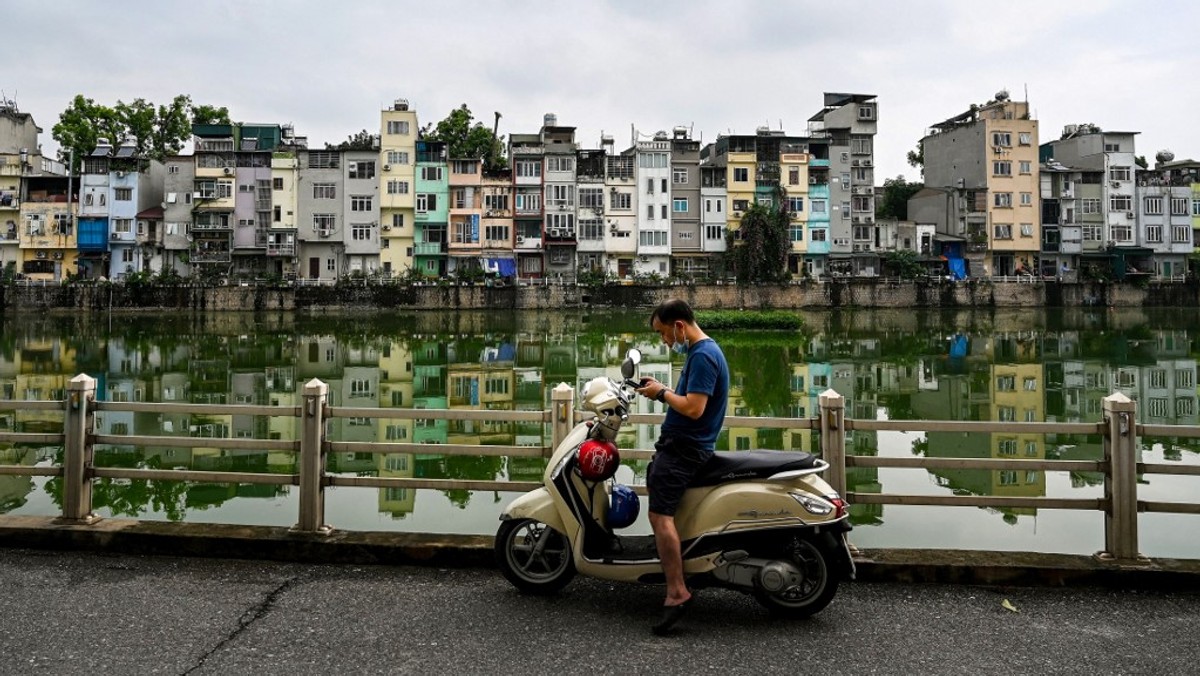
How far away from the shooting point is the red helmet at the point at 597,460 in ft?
17.0

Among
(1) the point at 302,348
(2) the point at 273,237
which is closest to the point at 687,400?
(1) the point at 302,348

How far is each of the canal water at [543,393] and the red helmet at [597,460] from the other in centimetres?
148

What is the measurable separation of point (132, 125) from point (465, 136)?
26.9 m

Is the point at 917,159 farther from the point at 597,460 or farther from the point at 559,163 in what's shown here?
the point at 597,460

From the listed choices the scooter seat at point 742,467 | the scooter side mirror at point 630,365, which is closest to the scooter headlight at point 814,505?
the scooter seat at point 742,467

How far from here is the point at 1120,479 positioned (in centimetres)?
590

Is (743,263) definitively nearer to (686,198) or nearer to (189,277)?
(686,198)

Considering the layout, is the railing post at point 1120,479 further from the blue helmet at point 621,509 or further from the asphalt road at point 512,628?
the blue helmet at point 621,509

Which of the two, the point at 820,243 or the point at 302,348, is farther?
the point at 820,243

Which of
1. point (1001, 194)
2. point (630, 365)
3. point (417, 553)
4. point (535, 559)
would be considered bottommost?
point (417, 553)

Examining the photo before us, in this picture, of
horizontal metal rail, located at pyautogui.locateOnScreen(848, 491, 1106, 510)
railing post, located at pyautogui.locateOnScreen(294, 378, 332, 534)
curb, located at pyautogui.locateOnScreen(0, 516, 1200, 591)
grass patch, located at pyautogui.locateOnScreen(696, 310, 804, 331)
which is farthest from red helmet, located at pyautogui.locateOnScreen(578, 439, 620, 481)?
grass patch, located at pyautogui.locateOnScreen(696, 310, 804, 331)

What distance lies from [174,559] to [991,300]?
7008cm

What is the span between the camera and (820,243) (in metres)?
72.2

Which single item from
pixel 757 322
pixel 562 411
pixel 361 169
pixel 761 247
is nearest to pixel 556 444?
pixel 562 411
